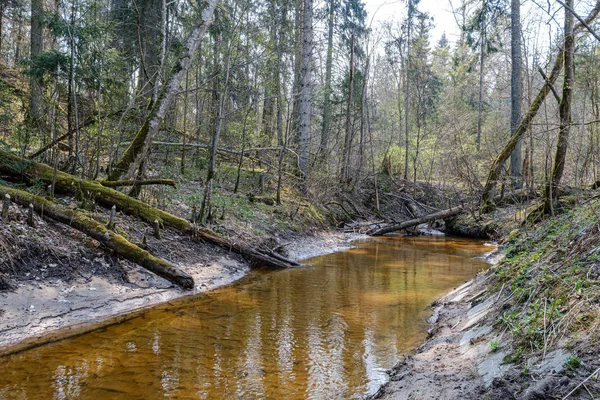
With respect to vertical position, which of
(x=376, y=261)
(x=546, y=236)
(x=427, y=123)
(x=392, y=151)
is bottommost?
(x=376, y=261)

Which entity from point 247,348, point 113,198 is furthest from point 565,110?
point 113,198

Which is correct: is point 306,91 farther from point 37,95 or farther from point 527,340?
point 527,340

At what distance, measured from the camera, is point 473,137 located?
28391mm

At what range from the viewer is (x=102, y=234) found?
6594 millimetres

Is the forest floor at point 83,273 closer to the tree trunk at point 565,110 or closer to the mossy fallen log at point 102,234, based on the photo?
the mossy fallen log at point 102,234

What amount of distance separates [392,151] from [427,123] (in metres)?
9.59

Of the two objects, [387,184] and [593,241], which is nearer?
[593,241]

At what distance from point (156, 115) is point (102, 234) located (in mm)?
3864

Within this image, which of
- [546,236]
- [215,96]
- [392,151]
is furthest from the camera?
[392,151]

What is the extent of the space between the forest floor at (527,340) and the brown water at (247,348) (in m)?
0.57

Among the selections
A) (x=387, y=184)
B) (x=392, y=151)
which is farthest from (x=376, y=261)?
(x=392, y=151)

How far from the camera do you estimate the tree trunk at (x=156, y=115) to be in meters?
9.30

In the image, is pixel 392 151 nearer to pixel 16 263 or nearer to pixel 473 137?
pixel 473 137

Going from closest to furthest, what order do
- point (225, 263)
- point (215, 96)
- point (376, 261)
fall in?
point (225, 263) < point (376, 261) < point (215, 96)
